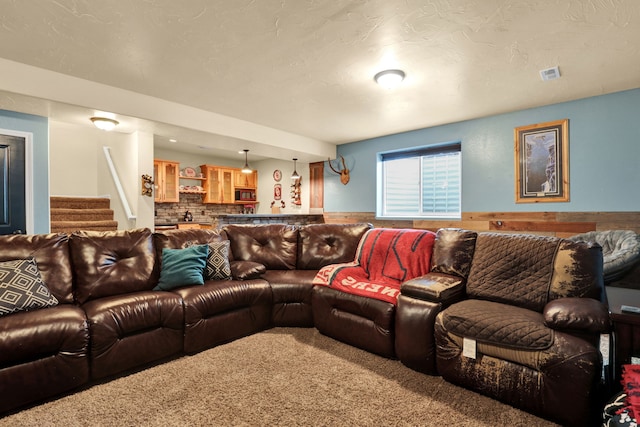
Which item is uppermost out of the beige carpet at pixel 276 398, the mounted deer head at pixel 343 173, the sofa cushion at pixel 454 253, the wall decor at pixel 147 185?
the mounted deer head at pixel 343 173

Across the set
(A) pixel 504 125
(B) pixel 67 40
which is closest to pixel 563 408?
(A) pixel 504 125

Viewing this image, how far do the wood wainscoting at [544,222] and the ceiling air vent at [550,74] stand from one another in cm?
177

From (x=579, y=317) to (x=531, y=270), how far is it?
56 cm

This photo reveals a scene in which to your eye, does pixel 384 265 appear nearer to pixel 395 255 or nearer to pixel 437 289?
pixel 395 255

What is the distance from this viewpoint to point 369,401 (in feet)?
6.03

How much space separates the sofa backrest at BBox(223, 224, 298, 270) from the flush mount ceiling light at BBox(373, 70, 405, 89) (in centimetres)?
187

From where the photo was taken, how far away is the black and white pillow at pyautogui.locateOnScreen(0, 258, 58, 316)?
76.6 inches

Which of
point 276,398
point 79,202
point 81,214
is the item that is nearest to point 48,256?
point 276,398

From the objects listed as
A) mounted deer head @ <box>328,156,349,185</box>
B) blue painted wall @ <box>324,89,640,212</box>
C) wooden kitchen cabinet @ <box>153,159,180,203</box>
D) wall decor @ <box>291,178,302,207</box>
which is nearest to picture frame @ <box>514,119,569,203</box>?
blue painted wall @ <box>324,89,640,212</box>

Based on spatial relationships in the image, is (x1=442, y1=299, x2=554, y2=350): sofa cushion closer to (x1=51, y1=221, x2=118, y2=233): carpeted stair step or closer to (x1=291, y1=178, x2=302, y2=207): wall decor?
(x1=51, y1=221, x2=118, y2=233): carpeted stair step

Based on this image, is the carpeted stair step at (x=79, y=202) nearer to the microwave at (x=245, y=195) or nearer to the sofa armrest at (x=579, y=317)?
the microwave at (x=245, y=195)

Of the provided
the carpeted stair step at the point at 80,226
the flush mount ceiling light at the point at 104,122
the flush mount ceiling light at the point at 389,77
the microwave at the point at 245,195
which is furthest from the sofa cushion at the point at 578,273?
the microwave at the point at 245,195

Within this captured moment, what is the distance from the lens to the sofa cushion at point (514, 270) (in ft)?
6.80

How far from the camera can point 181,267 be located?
2.70 m
